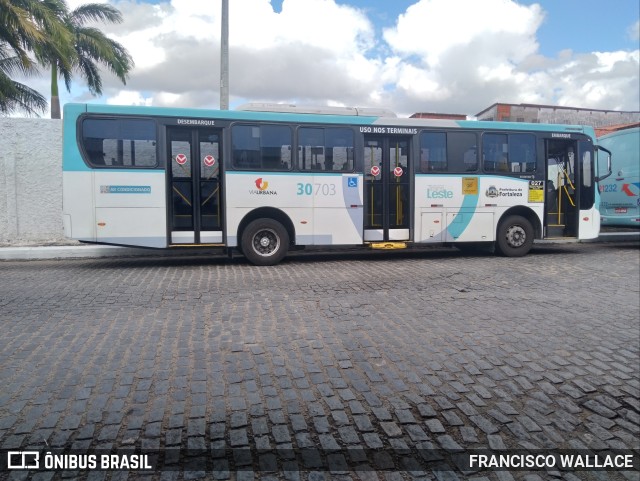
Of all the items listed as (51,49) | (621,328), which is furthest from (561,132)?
(51,49)

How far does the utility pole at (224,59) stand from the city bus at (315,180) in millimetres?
3107

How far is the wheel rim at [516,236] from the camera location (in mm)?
12117

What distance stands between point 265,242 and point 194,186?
5.64 ft

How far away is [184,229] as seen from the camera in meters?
10.3

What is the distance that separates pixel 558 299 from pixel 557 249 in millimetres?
7117

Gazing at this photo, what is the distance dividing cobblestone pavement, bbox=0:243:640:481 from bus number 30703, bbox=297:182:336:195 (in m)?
2.84

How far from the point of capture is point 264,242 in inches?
419

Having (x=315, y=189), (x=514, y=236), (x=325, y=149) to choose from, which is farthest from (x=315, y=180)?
(x=514, y=236)

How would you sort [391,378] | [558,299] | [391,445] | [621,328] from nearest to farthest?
[391,445] < [391,378] < [621,328] < [558,299]

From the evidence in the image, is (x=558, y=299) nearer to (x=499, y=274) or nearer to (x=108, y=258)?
(x=499, y=274)

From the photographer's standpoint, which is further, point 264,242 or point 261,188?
point 264,242

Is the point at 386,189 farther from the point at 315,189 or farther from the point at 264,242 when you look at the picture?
the point at 264,242

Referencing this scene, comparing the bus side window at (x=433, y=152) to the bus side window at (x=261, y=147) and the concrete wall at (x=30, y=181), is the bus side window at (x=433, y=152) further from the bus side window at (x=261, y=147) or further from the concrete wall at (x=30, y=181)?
the concrete wall at (x=30, y=181)

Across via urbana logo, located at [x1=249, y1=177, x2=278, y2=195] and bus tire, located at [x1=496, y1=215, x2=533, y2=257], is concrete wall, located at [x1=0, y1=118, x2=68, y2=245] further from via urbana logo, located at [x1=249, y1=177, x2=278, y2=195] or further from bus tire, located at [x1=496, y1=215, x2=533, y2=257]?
bus tire, located at [x1=496, y1=215, x2=533, y2=257]
